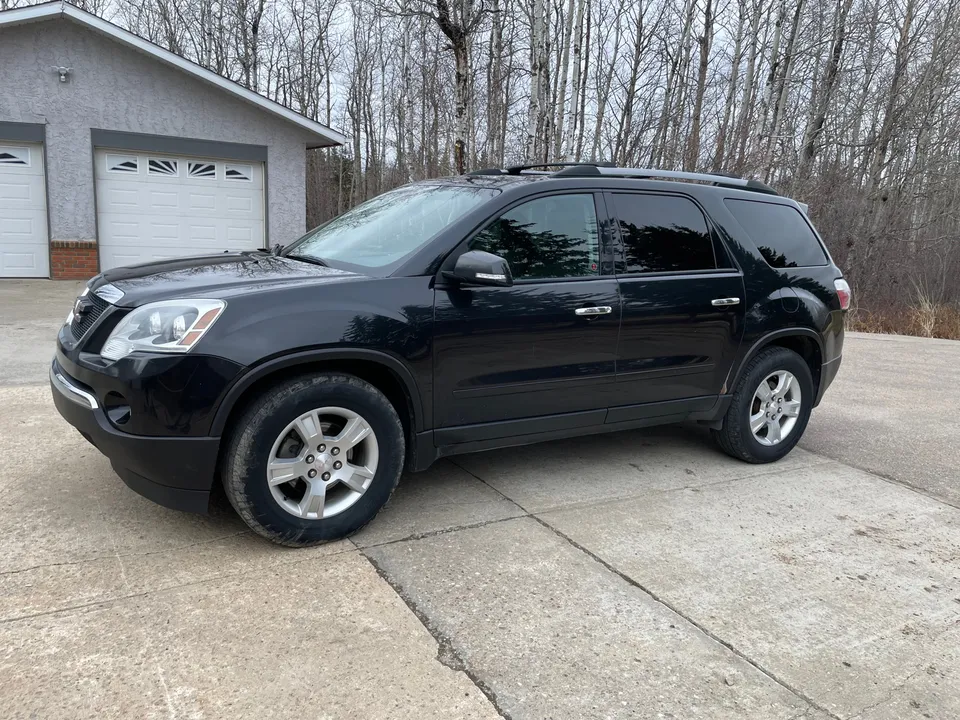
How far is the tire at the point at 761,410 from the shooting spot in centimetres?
477

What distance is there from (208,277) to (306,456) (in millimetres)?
970

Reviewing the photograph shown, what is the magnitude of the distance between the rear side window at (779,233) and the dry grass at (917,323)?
9.93 meters

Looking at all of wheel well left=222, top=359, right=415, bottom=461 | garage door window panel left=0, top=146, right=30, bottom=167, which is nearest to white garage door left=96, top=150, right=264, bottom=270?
garage door window panel left=0, top=146, right=30, bottom=167

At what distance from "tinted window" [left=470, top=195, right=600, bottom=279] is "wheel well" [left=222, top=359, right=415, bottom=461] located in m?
0.81

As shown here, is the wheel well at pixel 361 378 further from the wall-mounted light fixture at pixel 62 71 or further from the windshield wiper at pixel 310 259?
the wall-mounted light fixture at pixel 62 71

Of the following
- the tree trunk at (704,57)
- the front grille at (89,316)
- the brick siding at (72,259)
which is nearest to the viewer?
the front grille at (89,316)

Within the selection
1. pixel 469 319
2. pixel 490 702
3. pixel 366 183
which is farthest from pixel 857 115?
pixel 490 702

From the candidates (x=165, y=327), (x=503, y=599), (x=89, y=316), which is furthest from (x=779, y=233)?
(x=89, y=316)

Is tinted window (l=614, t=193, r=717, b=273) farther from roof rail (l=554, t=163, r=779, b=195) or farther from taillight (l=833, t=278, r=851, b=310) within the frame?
taillight (l=833, t=278, r=851, b=310)

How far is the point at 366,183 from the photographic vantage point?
99.0ft

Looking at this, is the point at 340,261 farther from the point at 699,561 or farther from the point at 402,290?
the point at 699,561

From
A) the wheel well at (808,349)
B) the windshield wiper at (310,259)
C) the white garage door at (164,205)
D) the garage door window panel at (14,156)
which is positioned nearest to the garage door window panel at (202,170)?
the white garage door at (164,205)

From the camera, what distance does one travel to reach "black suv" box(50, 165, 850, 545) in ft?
10.2

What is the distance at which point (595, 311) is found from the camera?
400 cm
